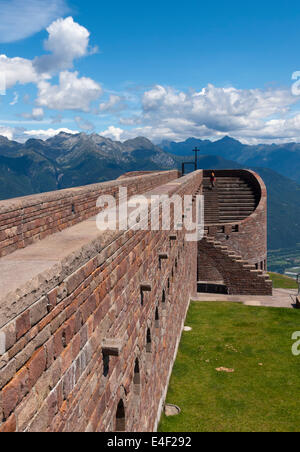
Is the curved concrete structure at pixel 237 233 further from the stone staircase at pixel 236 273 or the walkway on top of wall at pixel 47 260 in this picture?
the walkway on top of wall at pixel 47 260

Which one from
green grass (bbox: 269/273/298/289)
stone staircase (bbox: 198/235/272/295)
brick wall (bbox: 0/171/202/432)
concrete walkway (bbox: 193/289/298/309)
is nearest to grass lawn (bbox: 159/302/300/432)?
concrete walkway (bbox: 193/289/298/309)

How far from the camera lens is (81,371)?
3400 mm

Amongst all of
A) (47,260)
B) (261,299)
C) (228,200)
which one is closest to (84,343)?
(47,260)

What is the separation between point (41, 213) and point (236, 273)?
557 inches

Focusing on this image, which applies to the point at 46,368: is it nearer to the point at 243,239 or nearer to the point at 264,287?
the point at 264,287

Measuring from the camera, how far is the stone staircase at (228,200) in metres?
28.7

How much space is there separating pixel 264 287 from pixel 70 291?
64.9 ft

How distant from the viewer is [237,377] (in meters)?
11.2

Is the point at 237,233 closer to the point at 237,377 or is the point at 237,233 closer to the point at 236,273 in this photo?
the point at 236,273

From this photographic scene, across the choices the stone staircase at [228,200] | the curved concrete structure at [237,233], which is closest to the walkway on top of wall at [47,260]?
the curved concrete structure at [237,233]

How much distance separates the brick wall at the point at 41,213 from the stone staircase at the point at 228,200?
→ 15475mm

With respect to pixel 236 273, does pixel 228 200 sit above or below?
above

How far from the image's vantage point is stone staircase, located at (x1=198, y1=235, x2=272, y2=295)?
70.2 feet
